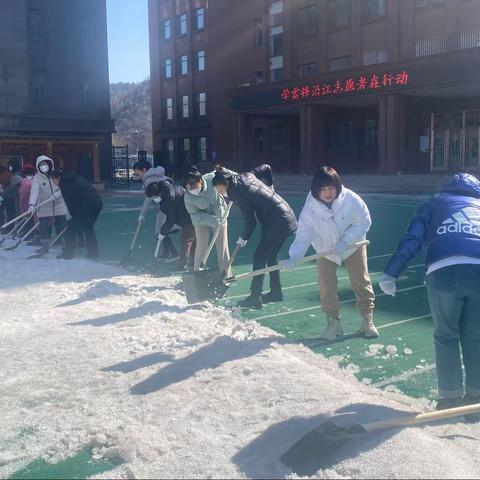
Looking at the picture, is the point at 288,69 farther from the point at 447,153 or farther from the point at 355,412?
the point at 355,412

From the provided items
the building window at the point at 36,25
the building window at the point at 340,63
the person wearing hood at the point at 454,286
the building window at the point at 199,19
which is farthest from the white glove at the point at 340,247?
the building window at the point at 199,19

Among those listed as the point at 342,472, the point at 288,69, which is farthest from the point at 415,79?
the point at 342,472

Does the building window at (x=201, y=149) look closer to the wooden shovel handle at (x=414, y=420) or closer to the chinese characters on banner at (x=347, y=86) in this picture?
the chinese characters on banner at (x=347, y=86)

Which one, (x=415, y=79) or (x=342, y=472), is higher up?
(x=415, y=79)

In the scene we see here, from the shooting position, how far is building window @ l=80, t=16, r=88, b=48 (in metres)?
40.2

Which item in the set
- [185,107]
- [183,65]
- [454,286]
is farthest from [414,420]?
[183,65]

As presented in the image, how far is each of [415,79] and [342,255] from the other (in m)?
24.3

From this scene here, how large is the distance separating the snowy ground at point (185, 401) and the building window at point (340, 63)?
31.0 m

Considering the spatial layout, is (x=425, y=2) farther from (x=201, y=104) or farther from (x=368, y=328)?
(x=368, y=328)

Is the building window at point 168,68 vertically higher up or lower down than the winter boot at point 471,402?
higher up

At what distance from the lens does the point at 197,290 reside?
23.9ft

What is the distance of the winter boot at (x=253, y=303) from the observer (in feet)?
26.7

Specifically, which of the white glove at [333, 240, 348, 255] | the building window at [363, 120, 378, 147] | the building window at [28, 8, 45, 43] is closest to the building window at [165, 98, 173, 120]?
the building window at [28, 8, 45, 43]

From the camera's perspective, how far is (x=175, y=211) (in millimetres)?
10656
